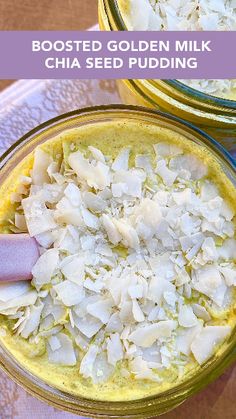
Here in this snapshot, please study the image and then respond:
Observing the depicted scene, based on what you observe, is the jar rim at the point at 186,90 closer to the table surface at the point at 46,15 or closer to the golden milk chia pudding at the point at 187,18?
the golden milk chia pudding at the point at 187,18

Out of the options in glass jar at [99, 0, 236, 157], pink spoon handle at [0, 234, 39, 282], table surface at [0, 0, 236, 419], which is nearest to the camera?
pink spoon handle at [0, 234, 39, 282]

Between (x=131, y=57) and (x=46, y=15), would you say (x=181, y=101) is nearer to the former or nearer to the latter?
(x=131, y=57)

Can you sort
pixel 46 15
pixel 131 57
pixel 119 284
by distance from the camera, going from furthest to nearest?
1. pixel 46 15
2. pixel 131 57
3. pixel 119 284

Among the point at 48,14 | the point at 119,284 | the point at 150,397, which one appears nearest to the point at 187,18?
the point at 48,14

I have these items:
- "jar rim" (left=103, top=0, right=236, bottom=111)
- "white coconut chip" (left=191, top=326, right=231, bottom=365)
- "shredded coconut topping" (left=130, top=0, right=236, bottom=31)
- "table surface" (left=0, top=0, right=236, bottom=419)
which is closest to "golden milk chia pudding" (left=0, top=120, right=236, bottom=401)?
"white coconut chip" (left=191, top=326, right=231, bottom=365)

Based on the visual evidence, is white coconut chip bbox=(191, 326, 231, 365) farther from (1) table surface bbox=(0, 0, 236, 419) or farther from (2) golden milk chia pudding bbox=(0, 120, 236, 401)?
(1) table surface bbox=(0, 0, 236, 419)

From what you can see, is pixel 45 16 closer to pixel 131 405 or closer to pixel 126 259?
pixel 126 259
